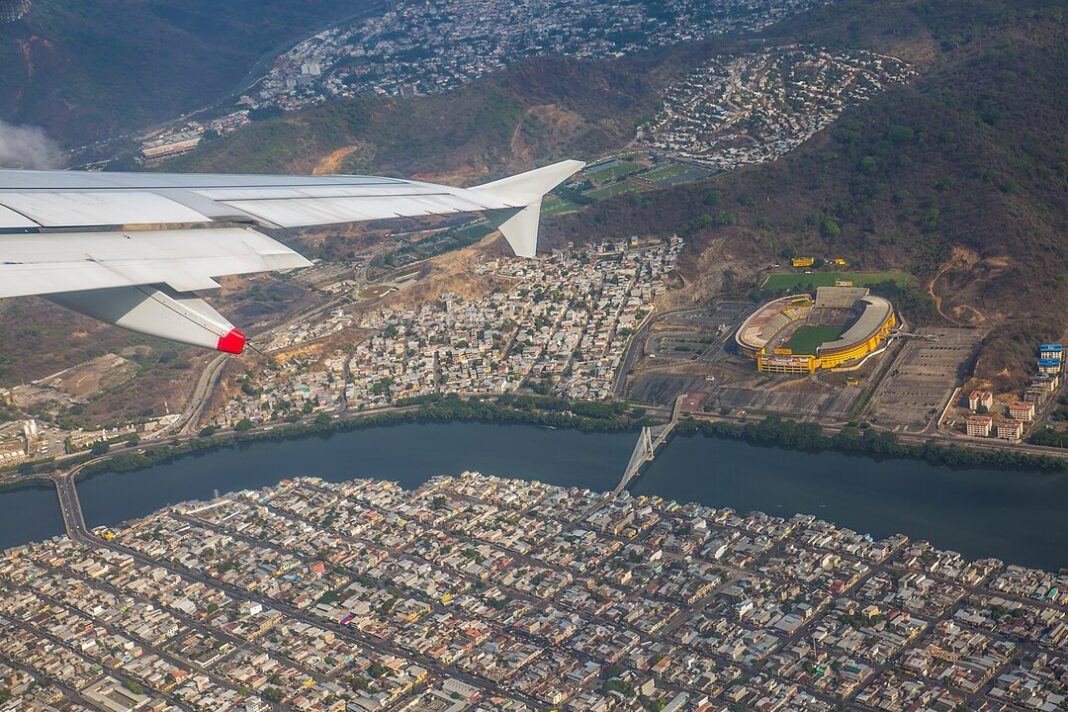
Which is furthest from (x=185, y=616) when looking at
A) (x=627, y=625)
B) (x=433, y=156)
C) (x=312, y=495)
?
(x=433, y=156)

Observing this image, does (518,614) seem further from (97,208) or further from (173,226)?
(97,208)

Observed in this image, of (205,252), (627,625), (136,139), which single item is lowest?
(627,625)

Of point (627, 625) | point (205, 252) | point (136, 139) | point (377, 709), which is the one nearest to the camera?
point (205, 252)

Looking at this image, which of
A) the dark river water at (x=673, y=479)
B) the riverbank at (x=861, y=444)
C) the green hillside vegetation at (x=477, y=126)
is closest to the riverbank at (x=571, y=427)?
the riverbank at (x=861, y=444)

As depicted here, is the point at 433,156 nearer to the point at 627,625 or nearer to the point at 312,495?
the point at 312,495

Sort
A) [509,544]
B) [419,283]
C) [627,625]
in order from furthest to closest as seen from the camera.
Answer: [419,283] → [509,544] → [627,625]

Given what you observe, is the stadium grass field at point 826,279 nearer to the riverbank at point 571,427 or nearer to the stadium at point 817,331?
the stadium at point 817,331

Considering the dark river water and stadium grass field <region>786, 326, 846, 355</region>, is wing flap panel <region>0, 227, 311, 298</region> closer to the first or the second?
the dark river water

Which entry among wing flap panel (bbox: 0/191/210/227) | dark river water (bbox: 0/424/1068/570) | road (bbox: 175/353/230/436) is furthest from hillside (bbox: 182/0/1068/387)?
wing flap panel (bbox: 0/191/210/227)
